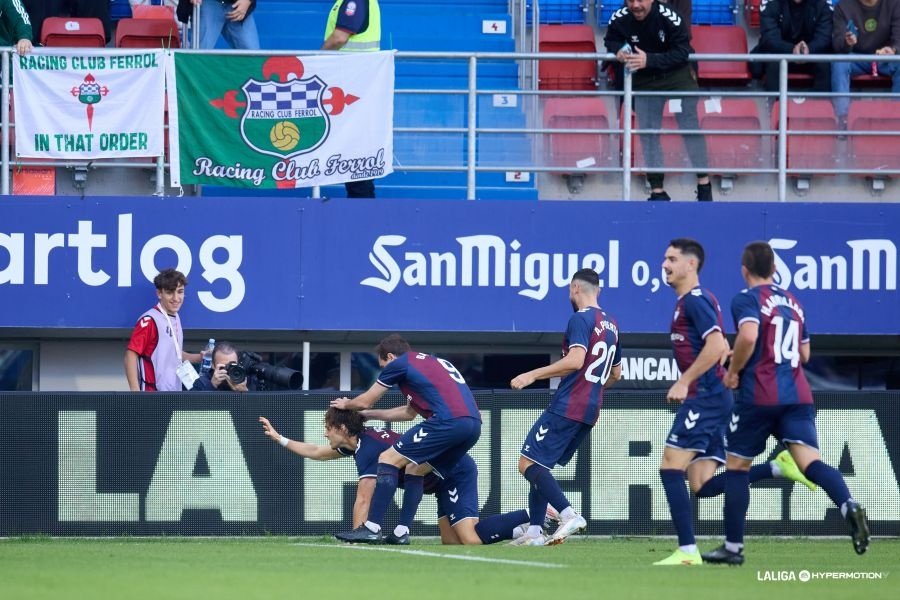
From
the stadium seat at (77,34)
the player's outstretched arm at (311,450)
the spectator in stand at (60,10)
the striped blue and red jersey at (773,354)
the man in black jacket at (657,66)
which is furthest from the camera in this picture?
the spectator in stand at (60,10)

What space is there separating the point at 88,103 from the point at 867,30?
826 cm

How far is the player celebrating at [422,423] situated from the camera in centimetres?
1105

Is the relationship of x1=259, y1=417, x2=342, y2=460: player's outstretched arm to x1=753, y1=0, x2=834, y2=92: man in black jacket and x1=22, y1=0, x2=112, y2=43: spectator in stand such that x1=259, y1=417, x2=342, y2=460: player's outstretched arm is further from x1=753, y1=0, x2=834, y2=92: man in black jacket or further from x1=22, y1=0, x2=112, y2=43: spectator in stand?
x1=753, y1=0, x2=834, y2=92: man in black jacket

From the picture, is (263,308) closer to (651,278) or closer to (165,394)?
(165,394)

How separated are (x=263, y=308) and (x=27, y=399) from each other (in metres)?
2.56

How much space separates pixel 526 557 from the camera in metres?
9.97

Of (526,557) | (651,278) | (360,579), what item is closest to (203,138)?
(651,278)

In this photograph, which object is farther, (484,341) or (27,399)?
(484,341)

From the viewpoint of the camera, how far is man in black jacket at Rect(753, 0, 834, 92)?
52.5 ft

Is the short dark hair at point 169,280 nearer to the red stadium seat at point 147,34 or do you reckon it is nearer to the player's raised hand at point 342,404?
the player's raised hand at point 342,404

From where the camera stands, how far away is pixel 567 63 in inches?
674

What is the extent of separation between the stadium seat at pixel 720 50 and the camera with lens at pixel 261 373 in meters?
6.55

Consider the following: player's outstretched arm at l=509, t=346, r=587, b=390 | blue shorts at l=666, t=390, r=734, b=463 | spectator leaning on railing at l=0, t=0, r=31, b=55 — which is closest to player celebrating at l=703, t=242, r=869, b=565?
blue shorts at l=666, t=390, r=734, b=463

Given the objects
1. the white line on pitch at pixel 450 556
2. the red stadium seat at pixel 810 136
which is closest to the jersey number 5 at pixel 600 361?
Answer: the white line on pitch at pixel 450 556
